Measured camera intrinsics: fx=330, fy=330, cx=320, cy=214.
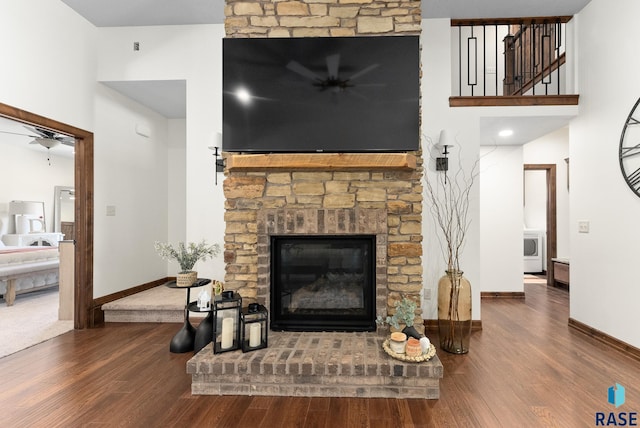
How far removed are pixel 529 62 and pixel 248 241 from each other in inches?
213

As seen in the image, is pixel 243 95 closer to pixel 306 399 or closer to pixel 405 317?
pixel 405 317

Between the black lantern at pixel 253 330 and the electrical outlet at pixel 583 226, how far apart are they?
335cm

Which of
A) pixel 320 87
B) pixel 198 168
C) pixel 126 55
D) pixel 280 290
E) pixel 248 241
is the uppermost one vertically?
pixel 126 55

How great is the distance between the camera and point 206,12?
3473 mm

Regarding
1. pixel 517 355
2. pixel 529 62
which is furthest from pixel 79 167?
pixel 529 62

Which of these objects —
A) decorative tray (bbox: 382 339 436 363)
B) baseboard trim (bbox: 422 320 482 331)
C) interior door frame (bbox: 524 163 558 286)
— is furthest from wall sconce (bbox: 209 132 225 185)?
interior door frame (bbox: 524 163 558 286)

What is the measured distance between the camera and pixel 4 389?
2307 millimetres

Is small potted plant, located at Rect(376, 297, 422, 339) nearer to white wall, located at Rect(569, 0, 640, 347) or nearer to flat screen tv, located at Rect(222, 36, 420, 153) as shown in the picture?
flat screen tv, located at Rect(222, 36, 420, 153)

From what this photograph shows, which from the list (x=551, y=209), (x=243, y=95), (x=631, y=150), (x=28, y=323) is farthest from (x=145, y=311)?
(x=551, y=209)

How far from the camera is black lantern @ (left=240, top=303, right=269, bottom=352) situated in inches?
94.8

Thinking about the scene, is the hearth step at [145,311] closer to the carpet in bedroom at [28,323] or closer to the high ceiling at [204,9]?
the carpet in bedroom at [28,323]

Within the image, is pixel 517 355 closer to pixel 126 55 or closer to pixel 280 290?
pixel 280 290

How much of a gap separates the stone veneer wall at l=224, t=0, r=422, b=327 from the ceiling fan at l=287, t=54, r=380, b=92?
0.30 meters

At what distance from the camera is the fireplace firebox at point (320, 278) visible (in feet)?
9.37
